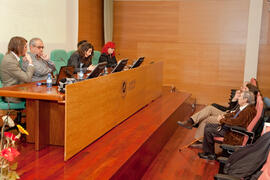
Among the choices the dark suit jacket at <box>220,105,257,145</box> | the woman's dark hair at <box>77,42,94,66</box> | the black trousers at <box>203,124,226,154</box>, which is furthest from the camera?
the woman's dark hair at <box>77,42,94,66</box>

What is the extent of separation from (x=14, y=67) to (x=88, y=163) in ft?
5.09

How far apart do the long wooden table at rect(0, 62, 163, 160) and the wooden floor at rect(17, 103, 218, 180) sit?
11 cm

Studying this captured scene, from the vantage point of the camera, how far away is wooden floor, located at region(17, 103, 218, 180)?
2834 mm

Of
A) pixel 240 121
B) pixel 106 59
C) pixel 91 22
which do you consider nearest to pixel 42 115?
pixel 240 121

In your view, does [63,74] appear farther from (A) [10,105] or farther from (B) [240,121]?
(B) [240,121]

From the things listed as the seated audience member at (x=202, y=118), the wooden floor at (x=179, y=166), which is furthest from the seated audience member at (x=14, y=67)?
the seated audience member at (x=202, y=118)

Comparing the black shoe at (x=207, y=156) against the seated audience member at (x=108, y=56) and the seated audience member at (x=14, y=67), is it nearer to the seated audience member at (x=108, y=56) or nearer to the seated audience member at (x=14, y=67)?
the seated audience member at (x=14, y=67)

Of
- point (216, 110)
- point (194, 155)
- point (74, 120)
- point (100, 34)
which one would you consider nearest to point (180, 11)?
point (100, 34)

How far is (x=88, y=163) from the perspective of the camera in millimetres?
3016

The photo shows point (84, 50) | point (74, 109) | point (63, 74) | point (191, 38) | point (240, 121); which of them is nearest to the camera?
point (74, 109)

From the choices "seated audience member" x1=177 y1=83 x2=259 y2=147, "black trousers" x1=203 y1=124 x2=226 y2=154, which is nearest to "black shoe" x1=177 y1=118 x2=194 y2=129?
"seated audience member" x1=177 y1=83 x2=259 y2=147

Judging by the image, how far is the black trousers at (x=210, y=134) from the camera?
4.05m

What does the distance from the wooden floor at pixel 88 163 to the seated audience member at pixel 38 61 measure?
3.44 feet

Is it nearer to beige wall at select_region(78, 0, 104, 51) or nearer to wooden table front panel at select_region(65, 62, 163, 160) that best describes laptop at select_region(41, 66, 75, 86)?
wooden table front panel at select_region(65, 62, 163, 160)
